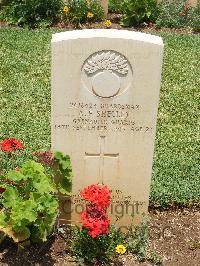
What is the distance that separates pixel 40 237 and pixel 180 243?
127 cm

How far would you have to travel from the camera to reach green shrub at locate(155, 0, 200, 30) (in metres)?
9.70

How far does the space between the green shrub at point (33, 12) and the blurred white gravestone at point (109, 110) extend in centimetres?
554

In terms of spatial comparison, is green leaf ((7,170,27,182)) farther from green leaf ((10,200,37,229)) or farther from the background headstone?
the background headstone

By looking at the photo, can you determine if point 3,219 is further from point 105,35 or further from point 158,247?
point 105,35

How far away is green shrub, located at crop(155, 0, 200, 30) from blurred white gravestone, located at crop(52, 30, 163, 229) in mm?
5695

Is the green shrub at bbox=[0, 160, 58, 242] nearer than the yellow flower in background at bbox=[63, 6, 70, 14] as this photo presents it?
Yes

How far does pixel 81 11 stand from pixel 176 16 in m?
1.66

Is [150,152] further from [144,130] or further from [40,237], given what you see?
[40,237]

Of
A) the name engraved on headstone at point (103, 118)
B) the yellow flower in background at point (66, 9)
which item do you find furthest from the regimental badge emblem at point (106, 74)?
the yellow flower in background at point (66, 9)

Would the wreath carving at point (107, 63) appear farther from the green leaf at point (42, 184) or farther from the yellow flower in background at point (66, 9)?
the yellow flower in background at point (66, 9)

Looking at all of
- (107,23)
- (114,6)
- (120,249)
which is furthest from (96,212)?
(114,6)

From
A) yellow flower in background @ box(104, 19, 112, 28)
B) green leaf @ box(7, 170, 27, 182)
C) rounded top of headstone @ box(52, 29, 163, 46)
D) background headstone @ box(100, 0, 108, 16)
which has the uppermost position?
background headstone @ box(100, 0, 108, 16)

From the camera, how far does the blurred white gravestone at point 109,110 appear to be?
392 cm

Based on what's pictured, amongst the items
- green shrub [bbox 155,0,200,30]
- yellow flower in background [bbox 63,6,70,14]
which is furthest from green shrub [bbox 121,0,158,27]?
yellow flower in background [bbox 63,6,70,14]
